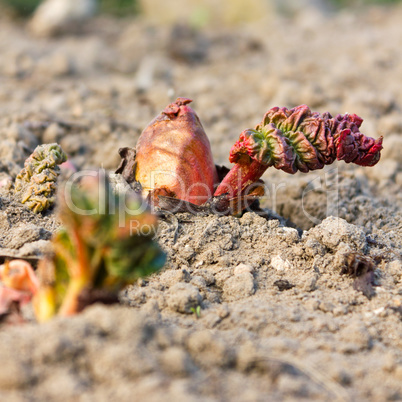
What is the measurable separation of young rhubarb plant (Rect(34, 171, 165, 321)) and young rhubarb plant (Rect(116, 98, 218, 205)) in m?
0.91

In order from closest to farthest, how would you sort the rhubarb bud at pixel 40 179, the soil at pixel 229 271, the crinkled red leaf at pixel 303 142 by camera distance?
1. the soil at pixel 229 271
2. the crinkled red leaf at pixel 303 142
3. the rhubarb bud at pixel 40 179

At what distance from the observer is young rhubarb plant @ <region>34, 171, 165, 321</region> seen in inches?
64.0

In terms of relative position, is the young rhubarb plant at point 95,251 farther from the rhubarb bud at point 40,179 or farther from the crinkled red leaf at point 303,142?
the rhubarb bud at point 40,179

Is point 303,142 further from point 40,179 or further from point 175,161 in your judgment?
point 40,179

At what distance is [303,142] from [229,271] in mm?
682

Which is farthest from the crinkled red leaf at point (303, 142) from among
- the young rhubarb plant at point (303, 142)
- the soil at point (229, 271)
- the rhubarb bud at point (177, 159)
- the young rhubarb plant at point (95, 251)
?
the young rhubarb plant at point (95, 251)

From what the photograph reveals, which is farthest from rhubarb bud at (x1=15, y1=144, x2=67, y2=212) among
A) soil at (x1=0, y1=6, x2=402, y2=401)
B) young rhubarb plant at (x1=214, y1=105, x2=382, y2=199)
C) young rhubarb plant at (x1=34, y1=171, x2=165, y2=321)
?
young rhubarb plant at (x1=34, y1=171, x2=165, y2=321)

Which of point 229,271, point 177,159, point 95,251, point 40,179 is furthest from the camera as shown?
point 40,179

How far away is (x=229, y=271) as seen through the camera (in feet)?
8.14

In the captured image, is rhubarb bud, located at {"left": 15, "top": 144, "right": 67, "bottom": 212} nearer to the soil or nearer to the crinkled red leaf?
the soil

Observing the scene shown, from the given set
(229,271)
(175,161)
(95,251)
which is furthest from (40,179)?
(95,251)

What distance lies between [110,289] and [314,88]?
13.5 feet

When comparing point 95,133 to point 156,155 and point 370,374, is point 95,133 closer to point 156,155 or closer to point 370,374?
point 156,155

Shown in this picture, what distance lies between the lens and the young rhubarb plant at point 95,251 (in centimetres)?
163
